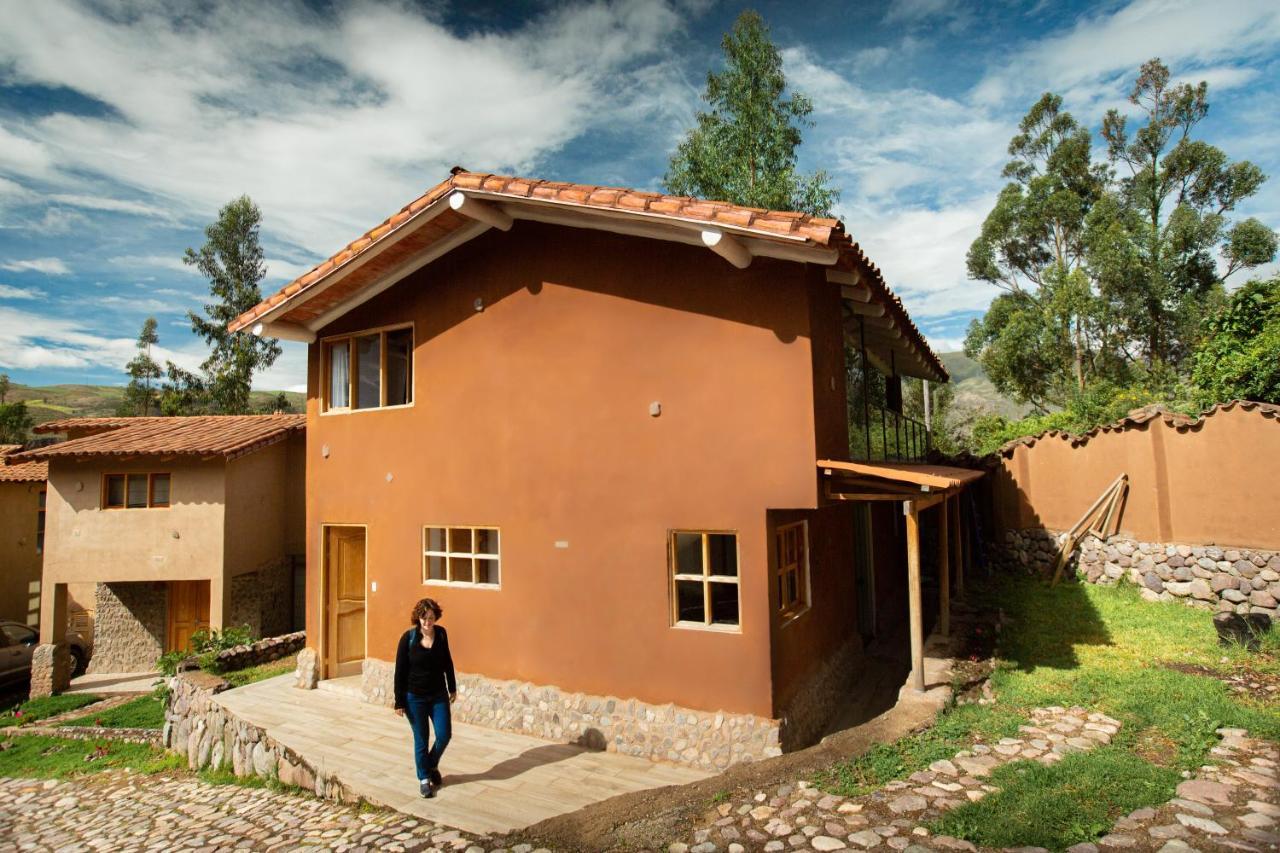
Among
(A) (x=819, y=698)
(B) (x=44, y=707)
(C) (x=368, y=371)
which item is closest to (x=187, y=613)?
(B) (x=44, y=707)

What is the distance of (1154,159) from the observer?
83.1 ft

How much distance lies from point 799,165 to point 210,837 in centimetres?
1982

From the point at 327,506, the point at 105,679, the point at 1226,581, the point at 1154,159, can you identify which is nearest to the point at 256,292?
the point at 105,679

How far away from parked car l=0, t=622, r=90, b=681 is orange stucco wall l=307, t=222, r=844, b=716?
1340 cm

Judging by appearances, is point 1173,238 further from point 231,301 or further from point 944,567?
point 231,301

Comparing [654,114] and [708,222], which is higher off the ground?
[654,114]

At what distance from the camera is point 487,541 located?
8930mm

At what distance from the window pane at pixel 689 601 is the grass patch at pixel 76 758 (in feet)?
26.8

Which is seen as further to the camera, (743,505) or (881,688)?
(881,688)

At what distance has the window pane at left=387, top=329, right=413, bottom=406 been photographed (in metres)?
9.83

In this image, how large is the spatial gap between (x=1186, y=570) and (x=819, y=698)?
7.61 m

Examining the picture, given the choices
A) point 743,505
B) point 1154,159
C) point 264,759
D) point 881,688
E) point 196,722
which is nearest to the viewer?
point 743,505

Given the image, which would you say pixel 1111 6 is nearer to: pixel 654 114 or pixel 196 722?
pixel 654 114

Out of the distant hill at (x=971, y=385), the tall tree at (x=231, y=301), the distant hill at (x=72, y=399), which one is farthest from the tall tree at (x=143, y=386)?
the distant hill at (x=971, y=385)
